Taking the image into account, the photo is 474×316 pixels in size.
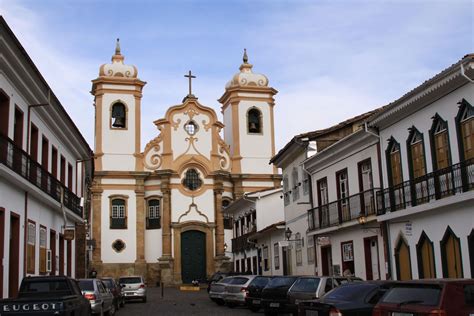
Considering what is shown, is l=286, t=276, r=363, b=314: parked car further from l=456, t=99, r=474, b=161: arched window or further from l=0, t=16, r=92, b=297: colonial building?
l=0, t=16, r=92, b=297: colonial building

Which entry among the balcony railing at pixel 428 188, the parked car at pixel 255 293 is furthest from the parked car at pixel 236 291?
the balcony railing at pixel 428 188

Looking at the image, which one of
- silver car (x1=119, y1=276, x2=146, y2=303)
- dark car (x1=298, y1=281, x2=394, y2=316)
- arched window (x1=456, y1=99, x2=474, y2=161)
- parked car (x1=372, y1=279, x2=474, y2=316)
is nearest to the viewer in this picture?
parked car (x1=372, y1=279, x2=474, y2=316)

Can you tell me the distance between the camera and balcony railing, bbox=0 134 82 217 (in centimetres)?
1805

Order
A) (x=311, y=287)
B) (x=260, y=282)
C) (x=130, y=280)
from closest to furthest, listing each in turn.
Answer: (x=311, y=287) → (x=260, y=282) → (x=130, y=280)

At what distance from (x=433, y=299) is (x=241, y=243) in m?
36.4

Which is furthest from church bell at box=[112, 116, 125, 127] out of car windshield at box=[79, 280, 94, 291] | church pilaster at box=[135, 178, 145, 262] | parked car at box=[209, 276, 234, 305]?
car windshield at box=[79, 280, 94, 291]

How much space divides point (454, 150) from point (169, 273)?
3323 cm

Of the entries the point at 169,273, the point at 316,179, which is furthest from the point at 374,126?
the point at 169,273

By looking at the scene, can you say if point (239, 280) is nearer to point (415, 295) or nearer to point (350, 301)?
point (350, 301)

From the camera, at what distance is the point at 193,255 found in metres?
49.9

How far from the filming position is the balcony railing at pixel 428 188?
1695 centimetres

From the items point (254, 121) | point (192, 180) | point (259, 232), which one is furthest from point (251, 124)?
point (259, 232)

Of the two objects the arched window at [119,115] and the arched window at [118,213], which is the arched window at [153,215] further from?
the arched window at [119,115]

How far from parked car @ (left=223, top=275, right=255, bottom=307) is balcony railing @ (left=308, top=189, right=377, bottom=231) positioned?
12.7 ft
